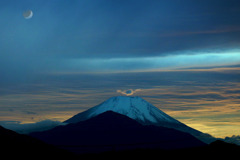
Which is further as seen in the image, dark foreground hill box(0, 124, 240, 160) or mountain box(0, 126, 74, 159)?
dark foreground hill box(0, 124, 240, 160)

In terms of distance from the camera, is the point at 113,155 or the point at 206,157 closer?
the point at 206,157

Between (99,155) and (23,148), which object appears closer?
(23,148)

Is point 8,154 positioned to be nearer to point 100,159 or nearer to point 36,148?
point 36,148

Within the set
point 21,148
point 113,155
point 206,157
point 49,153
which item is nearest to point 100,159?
point 113,155

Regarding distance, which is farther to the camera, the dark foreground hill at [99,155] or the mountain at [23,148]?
the dark foreground hill at [99,155]

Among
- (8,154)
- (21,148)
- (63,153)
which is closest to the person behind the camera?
(8,154)

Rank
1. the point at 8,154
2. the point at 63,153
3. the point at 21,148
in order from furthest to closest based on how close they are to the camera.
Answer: the point at 63,153 → the point at 21,148 → the point at 8,154

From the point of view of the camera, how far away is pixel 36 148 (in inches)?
3996

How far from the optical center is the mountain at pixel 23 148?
300 ft

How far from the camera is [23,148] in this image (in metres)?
97.3

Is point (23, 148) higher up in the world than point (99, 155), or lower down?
higher up

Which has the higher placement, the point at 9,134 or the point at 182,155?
the point at 9,134

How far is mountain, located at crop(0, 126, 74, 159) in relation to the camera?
9144 cm

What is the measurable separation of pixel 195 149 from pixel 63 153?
35768 mm
